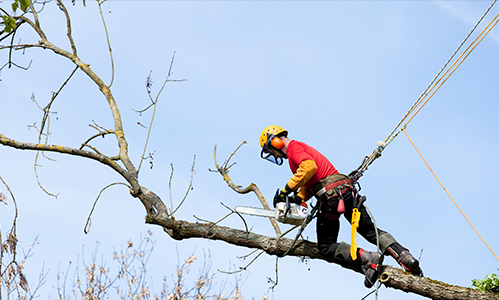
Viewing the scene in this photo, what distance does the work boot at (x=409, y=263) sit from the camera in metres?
4.32

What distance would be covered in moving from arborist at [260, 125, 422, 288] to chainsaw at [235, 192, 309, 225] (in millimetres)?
73

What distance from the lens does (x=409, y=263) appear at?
4.33m

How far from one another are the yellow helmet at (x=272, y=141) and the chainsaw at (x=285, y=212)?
0.64 meters

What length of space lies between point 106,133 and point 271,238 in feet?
8.11

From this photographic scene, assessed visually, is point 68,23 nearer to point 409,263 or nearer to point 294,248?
point 294,248

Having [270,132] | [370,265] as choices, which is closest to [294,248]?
[370,265]

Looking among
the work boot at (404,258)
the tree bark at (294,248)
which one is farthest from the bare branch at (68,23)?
the work boot at (404,258)

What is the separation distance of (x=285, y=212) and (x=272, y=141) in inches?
32.2

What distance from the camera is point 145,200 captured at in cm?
493

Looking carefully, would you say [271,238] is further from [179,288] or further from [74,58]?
[179,288]

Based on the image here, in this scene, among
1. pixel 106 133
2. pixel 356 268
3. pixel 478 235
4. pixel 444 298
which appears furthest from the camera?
pixel 106 133

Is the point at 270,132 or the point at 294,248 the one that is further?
the point at 270,132

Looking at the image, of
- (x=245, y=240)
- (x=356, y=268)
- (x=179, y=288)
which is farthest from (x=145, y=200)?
(x=179, y=288)

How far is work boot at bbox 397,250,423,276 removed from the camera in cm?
432
